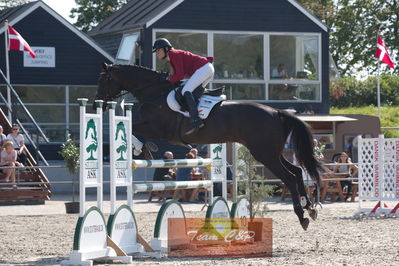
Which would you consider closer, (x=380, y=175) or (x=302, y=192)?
(x=302, y=192)

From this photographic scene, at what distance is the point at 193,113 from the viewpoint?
10.5 metres

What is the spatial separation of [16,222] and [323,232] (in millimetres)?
5129

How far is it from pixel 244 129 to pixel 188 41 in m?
15.0

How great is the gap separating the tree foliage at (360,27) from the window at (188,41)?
2012 centimetres

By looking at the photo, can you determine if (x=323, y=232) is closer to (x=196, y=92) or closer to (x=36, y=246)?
(x=196, y=92)

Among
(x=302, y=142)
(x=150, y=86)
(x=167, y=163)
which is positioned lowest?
(x=167, y=163)

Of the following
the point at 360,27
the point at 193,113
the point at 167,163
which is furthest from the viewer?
the point at 360,27

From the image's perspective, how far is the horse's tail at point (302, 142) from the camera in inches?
425

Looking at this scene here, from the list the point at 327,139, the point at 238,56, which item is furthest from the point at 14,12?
the point at 327,139

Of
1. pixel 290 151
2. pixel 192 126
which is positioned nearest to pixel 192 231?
pixel 192 126

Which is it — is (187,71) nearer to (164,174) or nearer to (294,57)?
(164,174)

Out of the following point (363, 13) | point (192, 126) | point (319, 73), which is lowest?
point (192, 126)

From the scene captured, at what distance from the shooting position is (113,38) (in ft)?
90.0

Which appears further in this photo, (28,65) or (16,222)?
(28,65)
